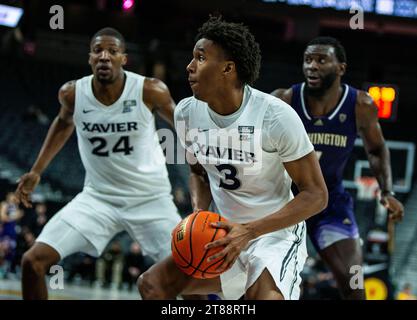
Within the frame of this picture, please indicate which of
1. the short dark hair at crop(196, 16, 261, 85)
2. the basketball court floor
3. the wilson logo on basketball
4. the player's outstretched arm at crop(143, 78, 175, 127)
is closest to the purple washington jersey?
the player's outstretched arm at crop(143, 78, 175, 127)

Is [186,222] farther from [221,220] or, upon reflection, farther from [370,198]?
[370,198]

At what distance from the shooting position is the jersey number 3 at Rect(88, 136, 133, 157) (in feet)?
16.5

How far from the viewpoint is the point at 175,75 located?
1559 cm

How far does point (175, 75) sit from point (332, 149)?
10811 millimetres

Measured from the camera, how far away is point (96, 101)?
16.8ft

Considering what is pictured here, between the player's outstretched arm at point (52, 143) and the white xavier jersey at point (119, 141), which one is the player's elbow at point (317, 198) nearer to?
the white xavier jersey at point (119, 141)

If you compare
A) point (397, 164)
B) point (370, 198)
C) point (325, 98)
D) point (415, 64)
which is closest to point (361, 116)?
point (325, 98)

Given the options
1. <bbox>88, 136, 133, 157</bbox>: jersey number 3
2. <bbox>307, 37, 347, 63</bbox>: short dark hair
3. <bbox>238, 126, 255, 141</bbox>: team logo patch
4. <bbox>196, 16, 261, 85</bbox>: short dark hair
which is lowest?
<bbox>88, 136, 133, 157</bbox>: jersey number 3

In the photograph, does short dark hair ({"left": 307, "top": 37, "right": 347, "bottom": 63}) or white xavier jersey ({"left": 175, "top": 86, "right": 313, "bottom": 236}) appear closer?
white xavier jersey ({"left": 175, "top": 86, "right": 313, "bottom": 236})

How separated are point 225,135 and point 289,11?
1590 centimetres

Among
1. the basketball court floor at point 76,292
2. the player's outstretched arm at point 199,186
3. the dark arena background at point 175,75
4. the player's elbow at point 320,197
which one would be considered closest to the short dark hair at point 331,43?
the player's outstretched arm at point 199,186

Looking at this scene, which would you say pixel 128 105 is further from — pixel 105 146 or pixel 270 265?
pixel 270 265

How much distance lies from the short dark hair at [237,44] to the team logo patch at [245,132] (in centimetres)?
26

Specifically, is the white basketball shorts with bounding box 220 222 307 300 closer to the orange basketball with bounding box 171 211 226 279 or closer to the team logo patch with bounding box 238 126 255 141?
the orange basketball with bounding box 171 211 226 279
